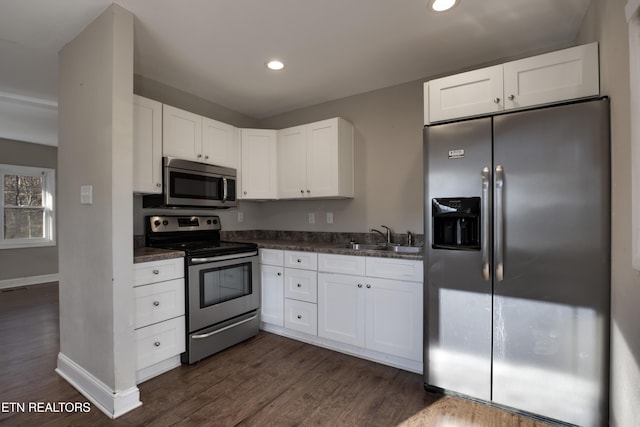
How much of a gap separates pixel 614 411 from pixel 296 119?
11.3 ft

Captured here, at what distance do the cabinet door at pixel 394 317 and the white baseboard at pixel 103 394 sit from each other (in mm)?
1635

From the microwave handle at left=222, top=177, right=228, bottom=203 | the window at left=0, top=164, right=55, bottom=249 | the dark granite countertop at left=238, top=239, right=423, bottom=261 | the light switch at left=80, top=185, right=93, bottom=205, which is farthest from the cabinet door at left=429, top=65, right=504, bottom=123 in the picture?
the window at left=0, top=164, right=55, bottom=249

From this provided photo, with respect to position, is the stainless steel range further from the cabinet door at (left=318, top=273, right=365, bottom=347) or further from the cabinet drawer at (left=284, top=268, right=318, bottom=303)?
the cabinet door at (left=318, top=273, right=365, bottom=347)

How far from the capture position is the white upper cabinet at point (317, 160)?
9.68 feet

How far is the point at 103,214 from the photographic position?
72.0 inches

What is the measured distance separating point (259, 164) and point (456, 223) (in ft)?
7.20

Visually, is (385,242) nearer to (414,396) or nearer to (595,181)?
(414,396)

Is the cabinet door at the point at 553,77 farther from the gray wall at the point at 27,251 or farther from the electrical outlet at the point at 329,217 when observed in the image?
the gray wall at the point at 27,251

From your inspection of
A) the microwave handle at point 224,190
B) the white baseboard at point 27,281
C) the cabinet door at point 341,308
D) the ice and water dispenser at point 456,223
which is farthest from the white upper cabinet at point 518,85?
the white baseboard at point 27,281

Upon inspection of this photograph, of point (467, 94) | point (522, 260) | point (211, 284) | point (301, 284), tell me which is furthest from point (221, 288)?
point (467, 94)

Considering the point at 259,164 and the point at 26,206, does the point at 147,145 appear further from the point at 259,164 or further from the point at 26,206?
the point at 26,206

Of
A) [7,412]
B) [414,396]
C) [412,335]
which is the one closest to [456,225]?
[412,335]

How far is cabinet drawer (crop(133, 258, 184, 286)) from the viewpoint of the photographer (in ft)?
6.68

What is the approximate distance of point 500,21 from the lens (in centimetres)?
200
